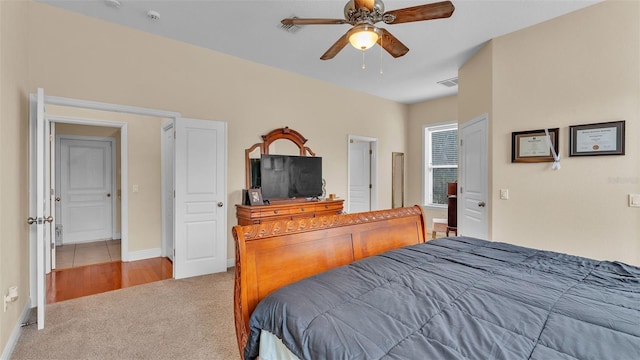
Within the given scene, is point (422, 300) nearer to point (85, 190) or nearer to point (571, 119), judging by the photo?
point (571, 119)

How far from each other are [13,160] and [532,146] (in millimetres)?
4883

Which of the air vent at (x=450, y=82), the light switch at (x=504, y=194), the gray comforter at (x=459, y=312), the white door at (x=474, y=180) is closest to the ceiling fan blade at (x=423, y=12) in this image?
the gray comforter at (x=459, y=312)

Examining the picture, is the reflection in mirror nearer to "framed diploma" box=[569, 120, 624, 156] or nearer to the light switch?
the light switch

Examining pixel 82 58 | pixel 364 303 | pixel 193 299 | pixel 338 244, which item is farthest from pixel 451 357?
pixel 82 58

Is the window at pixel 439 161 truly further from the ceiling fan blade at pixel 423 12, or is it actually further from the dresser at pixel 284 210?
the ceiling fan blade at pixel 423 12

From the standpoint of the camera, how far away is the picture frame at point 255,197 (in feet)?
12.8

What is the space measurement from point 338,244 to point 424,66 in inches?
140

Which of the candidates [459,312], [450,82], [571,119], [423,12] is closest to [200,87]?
[423,12]

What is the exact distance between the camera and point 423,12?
2.01 metres

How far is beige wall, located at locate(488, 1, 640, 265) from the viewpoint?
2750 millimetres

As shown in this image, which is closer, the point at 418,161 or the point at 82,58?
the point at 82,58

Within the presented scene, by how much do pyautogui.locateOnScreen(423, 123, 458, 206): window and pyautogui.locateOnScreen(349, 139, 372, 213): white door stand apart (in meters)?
1.26

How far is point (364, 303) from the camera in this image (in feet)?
4.16

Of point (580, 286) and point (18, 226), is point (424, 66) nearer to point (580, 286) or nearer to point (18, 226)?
point (580, 286)
